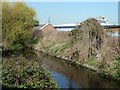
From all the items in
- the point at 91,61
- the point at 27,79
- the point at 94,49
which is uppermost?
the point at 94,49

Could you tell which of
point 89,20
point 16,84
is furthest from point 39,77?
point 89,20

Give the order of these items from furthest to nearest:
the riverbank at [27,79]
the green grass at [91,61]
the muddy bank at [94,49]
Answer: the green grass at [91,61] → the muddy bank at [94,49] → the riverbank at [27,79]

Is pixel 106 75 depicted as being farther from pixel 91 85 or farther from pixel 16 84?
pixel 16 84

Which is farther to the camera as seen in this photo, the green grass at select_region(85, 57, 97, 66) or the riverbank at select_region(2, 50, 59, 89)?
the green grass at select_region(85, 57, 97, 66)

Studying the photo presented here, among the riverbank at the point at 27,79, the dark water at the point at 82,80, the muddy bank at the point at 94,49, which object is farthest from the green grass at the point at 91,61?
the riverbank at the point at 27,79

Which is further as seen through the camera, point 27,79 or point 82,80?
point 82,80

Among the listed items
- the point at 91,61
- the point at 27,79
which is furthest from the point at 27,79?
the point at 91,61

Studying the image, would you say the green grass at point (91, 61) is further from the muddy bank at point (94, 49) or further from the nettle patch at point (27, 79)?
the nettle patch at point (27, 79)

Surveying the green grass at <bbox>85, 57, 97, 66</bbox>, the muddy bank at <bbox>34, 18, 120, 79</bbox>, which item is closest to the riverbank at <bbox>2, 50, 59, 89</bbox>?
the muddy bank at <bbox>34, 18, 120, 79</bbox>

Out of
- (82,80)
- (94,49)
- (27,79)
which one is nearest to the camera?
(27,79)

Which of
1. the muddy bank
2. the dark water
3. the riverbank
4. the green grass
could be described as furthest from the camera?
the green grass

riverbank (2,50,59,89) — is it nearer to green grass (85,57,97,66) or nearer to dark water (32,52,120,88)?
dark water (32,52,120,88)

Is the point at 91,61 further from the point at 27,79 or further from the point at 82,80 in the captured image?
the point at 27,79

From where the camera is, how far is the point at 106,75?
33.6ft
